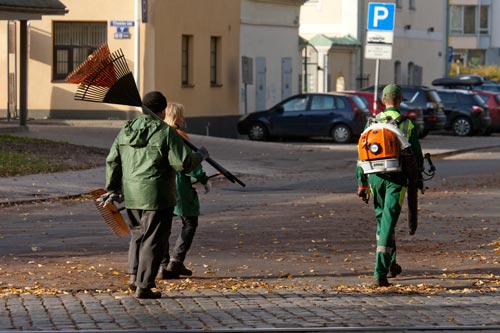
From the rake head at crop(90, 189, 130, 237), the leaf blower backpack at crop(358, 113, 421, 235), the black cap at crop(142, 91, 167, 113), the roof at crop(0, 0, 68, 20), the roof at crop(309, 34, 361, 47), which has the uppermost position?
the roof at crop(0, 0, 68, 20)

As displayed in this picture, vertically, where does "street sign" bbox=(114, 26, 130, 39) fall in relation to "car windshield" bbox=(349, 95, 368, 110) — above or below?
above

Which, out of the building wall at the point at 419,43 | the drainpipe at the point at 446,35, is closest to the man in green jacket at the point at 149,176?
the building wall at the point at 419,43

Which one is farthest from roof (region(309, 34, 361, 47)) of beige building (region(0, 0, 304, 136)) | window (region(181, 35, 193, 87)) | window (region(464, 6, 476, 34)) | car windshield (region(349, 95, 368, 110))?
window (region(464, 6, 476, 34))

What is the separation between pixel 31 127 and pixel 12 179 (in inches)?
430

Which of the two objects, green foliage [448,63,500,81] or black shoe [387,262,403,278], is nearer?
black shoe [387,262,403,278]

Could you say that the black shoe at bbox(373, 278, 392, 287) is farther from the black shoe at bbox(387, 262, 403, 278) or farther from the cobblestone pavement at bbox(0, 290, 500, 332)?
the black shoe at bbox(387, 262, 403, 278)

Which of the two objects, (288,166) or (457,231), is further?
(288,166)

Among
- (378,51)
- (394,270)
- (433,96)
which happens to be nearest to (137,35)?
(378,51)

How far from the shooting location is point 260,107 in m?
42.7

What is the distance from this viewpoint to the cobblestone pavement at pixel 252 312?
30.1 ft

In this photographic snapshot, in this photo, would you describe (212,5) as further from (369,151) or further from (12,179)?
(369,151)

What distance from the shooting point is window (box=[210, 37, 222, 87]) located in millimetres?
39156

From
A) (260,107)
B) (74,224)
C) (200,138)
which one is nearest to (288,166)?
(200,138)

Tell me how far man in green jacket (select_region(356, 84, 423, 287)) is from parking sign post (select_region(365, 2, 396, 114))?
55.0 ft
